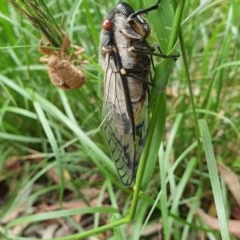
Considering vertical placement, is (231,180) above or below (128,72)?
below

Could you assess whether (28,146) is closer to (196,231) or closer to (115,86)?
(196,231)

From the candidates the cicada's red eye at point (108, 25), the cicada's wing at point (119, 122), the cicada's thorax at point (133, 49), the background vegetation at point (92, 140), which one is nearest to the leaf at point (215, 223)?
the background vegetation at point (92, 140)

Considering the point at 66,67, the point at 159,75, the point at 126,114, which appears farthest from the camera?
the point at 66,67

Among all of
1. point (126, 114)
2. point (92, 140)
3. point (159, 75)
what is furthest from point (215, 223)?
point (159, 75)

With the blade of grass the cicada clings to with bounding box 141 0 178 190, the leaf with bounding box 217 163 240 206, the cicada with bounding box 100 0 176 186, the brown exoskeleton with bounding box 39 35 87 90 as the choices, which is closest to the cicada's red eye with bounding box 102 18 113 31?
the cicada with bounding box 100 0 176 186

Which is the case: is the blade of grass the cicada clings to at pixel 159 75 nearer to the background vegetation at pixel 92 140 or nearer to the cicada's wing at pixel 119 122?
the cicada's wing at pixel 119 122

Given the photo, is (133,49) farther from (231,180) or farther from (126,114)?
(231,180)

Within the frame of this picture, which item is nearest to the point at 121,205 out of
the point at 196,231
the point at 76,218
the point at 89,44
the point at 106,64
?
the point at 76,218

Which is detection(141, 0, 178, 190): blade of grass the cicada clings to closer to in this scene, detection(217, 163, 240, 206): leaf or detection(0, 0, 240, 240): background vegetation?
detection(0, 0, 240, 240): background vegetation
